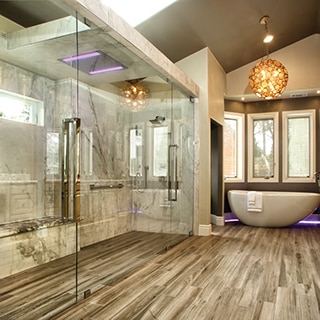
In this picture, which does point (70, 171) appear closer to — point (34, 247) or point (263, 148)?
point (34, 247)

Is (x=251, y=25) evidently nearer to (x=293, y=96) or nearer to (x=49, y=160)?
(x=293, y=96)

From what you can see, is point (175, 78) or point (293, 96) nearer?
point (175, 78)

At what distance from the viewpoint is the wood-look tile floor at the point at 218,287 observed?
2068 mm

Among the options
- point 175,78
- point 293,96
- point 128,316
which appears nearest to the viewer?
point 128,316

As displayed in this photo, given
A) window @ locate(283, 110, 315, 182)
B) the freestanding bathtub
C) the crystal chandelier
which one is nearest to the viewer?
the crystal chandelier

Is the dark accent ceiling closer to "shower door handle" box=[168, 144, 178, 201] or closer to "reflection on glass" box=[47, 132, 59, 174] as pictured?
"reflection on glass" box=[47, 132, 59, 174]

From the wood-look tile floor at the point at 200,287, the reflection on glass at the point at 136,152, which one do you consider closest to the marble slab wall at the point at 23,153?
the wood-look tile floor at the point at 200,287

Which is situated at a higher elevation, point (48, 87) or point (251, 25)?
point (251, 25)

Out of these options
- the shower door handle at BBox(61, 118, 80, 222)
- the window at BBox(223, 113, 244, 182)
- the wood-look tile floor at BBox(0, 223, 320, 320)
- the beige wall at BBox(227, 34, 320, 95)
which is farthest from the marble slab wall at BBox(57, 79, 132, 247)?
the beige wall at BBox(227, 34, 320, 95)

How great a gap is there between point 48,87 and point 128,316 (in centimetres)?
283

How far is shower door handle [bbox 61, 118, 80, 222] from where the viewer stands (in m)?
2.91

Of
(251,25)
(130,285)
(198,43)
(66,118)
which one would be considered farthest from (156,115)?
(130,285)

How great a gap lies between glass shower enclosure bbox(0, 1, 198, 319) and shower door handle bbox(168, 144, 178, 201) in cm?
2

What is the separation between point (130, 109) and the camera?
15.7 ft
